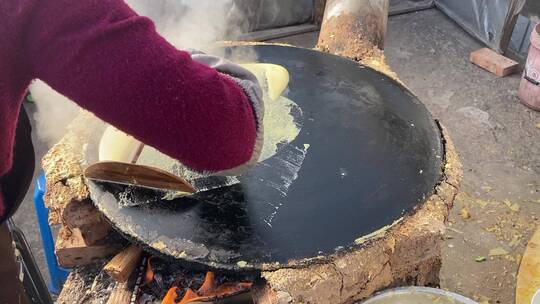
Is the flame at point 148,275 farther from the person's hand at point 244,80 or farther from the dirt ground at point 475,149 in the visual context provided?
the dirt ground at point 475,149

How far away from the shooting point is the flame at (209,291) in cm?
166

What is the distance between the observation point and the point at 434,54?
4.74m

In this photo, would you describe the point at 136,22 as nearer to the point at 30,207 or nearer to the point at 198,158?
the point at 198,158

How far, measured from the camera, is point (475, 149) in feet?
12.0

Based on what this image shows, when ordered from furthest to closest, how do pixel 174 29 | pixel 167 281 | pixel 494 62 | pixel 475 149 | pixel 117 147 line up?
1. pixel 494 62
2. pixel 475 149
3. pixel 174 29
4. pixel 117 147
5. pixel 167 281

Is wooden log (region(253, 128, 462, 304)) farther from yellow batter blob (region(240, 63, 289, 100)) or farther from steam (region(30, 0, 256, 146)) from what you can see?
steam (region(30, 0, 256, 146))

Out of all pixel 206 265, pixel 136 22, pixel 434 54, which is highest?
pixel 136 22

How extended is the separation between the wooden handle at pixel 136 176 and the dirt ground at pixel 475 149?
157 centimetres

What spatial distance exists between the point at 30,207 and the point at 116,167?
2.03m

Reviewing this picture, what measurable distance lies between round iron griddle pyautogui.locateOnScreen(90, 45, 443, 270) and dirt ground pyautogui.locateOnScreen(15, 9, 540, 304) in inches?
47.2

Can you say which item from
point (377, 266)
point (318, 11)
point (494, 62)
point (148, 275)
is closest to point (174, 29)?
point (148, 275)

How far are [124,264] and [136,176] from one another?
297 millimetres

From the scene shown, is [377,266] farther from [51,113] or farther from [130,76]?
[51,113]

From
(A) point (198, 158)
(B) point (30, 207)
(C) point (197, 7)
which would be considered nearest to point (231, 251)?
(A) point (198, 158)
